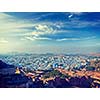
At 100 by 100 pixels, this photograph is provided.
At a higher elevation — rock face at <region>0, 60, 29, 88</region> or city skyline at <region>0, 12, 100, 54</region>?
city skyline at <region>0, 12, 100, 54</region>

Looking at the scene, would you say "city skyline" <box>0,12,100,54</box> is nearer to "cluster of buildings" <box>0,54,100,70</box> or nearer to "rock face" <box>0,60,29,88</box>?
"cluster of buildings" <box>0,54,100,70</box>

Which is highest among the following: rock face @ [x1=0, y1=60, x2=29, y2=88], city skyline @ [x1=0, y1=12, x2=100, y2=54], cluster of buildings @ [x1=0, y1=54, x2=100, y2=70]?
city skyline @ [x1=0, y1=12, x2=100, y2=54]

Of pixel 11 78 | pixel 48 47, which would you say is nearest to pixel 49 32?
pixel 48 47

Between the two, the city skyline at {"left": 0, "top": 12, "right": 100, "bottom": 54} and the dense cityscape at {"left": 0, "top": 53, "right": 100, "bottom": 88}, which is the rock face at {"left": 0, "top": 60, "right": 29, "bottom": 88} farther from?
the city skyline at {"left": 0, "top": 12, "right": 100, "bottom": 54}

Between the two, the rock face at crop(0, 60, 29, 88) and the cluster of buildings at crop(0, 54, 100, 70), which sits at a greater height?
the cluster of buildings at crop(0, 54, 100, 70)

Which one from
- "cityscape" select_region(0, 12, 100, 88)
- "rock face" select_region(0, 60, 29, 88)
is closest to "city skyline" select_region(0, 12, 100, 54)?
"cityscape" select_region(0, 12, 100, 88)
